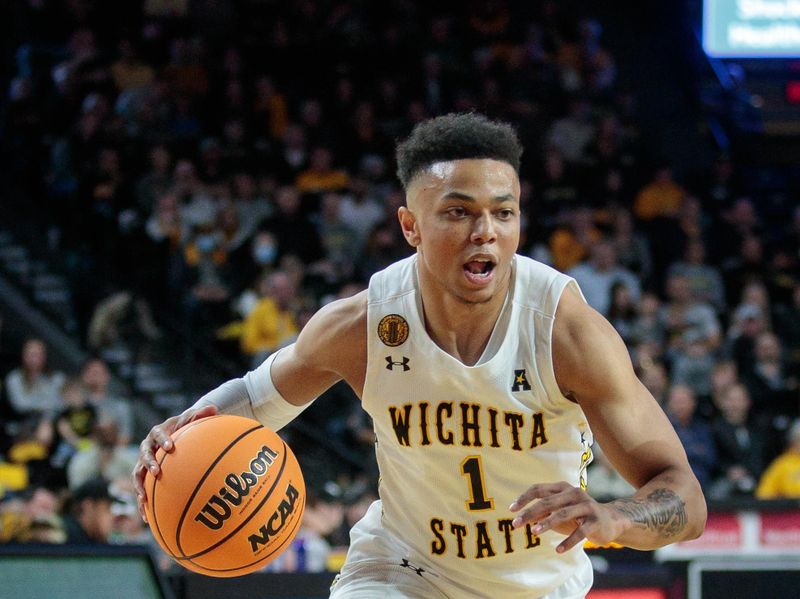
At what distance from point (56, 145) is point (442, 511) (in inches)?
339

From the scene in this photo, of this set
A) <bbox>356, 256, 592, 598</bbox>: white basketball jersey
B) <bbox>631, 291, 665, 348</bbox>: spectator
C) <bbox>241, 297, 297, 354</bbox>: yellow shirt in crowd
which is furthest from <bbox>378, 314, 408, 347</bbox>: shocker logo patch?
<bbox>631, 291, 665, 348</bbox>: spectator

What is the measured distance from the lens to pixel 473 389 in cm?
375

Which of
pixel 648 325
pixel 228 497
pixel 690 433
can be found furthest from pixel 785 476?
pixel 228 497

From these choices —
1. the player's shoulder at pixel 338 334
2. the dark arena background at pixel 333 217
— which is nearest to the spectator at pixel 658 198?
the dark arena background at pixel 333 217

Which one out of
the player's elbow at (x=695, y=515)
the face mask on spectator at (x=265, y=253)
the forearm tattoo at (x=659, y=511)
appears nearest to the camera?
the forearm tattoo at (x=659, y=511)

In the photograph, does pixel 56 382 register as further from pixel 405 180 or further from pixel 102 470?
pixel 405 180

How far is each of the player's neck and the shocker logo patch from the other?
3.0 inches

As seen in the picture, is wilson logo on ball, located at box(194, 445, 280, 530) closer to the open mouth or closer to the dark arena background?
the open mouth

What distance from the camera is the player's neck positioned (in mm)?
3846

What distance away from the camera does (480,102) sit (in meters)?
13.2

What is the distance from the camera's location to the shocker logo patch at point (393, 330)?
390cm

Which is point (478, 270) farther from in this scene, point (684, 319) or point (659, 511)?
point (684, 319)

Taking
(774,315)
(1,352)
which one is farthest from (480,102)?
(1,352)

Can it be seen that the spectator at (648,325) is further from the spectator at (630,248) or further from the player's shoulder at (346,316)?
the player's shoulder at (346,316)
